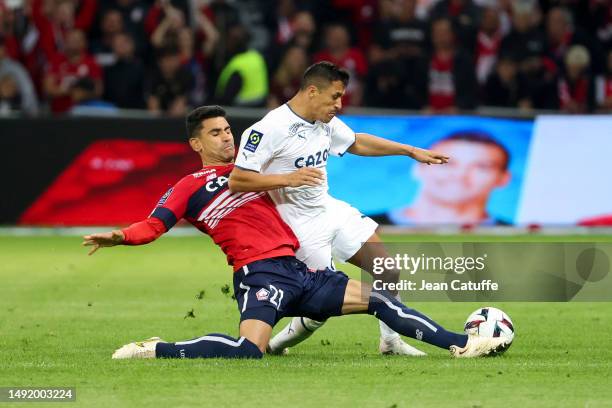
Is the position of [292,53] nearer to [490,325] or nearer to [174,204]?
[174,204]

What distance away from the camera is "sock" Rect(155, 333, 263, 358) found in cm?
888

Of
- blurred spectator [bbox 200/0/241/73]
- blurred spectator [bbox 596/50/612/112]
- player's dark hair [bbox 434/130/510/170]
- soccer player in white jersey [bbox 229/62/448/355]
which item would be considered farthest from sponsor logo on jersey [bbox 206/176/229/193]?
blurred spectator [bbox 200/0/241/73]

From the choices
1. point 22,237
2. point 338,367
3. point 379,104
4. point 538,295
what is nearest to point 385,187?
point 379,104

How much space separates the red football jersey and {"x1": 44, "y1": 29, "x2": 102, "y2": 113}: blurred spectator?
1107cm

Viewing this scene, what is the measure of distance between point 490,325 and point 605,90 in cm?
1213

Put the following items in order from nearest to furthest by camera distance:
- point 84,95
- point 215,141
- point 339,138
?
point 215,141 < point 339,138 < point 84,95

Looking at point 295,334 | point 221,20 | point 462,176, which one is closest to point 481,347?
point 295,334

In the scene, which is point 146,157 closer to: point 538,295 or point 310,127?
point 538,295

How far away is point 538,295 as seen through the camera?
12.5 metres

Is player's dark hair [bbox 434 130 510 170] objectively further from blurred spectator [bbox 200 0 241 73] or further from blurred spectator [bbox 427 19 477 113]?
blurred spectator [bbox 200 0 241 73]

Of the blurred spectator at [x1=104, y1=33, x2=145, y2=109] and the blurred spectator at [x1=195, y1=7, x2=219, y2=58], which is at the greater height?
the blurred spectator at [x1=195, y1=7, x2=219, y2=58]

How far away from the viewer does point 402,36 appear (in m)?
20.9

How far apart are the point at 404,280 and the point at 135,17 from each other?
12600mm

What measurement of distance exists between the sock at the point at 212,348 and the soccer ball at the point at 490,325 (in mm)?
1496
